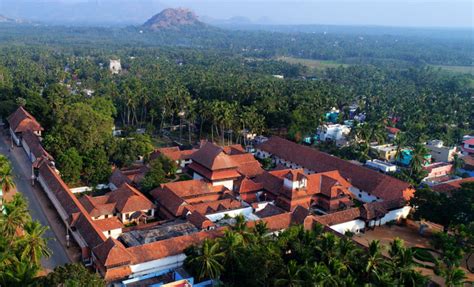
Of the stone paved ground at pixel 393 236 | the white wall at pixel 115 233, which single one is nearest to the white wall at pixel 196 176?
the white wall at pixel 115 233

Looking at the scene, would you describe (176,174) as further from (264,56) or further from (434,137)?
(264,56)

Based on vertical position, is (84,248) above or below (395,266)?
below

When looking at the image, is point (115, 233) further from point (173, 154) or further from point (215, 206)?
point (173, 154)

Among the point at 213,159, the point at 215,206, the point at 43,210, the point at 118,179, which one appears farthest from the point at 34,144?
the point at 215,206

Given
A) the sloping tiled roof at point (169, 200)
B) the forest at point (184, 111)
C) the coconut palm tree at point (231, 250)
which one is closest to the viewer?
the coconut palm tree at point (231, 250)

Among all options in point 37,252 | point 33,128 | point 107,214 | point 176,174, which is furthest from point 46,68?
point 37,252

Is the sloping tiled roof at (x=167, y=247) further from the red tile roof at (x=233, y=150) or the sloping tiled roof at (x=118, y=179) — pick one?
the red tile roof at (x=233, y=150)
